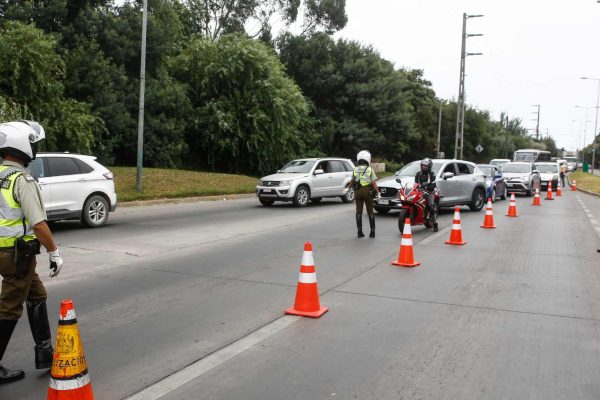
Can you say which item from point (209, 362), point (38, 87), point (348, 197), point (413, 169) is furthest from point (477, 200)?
point (38, 87)

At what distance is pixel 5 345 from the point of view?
13.1 feet

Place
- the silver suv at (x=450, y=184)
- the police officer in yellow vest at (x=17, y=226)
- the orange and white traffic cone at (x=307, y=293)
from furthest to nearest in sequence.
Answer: the silver suv at (x=450, y=184) < the orange and white traffic cone at (x=307, y=293) < the police officer in yellow vest at (x=17, y=226)

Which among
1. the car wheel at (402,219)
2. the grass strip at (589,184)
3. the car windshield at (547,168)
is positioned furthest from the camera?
the grass strip at (589,184)

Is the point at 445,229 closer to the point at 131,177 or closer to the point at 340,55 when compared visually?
the point at 131,177

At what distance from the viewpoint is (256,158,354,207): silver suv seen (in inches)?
721

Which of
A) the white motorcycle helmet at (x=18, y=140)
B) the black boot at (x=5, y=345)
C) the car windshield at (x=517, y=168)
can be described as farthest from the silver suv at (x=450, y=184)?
the black boot at (x=5, y=345)

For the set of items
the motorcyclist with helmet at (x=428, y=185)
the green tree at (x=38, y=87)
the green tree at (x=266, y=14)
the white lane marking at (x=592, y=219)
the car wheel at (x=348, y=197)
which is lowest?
the white lane marking at (x=592, y=219)

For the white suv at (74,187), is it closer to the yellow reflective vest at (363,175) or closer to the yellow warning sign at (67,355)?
the yellow reflective vest at (363,175)

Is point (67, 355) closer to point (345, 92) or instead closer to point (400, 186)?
point (400, 186)

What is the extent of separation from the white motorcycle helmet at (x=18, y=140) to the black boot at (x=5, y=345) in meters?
1.14

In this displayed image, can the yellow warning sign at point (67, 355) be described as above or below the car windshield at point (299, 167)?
below

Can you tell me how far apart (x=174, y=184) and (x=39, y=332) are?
1773 centimetres

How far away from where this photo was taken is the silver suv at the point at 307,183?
60.1 feet

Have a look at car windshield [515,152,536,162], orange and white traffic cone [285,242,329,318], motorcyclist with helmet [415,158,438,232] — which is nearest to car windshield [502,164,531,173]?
motorcyclist with helmet [415,158,438,232]
